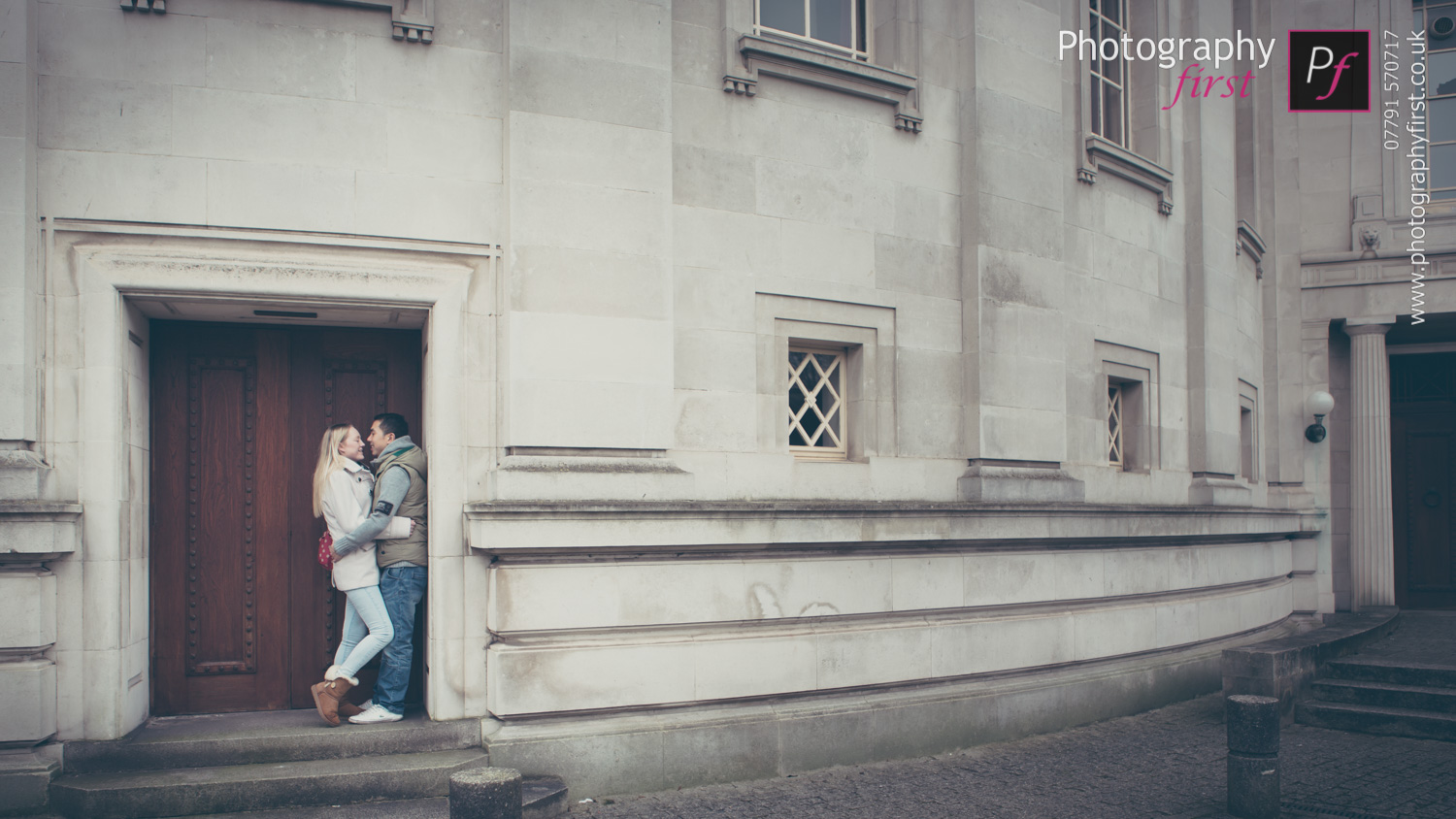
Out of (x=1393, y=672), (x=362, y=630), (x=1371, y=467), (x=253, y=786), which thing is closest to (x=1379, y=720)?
(x=1393, y=672)

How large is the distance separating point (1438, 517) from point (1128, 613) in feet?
33.2

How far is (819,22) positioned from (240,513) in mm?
6572

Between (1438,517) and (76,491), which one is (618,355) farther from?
(1438,517)

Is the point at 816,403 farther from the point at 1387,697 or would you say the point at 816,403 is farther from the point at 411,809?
the point at 1387,697

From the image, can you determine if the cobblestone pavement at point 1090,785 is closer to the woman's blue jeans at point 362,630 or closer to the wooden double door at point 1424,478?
the woman's blue jeans at point 362,630

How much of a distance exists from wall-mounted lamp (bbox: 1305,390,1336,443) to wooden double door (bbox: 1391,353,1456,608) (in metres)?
2.06

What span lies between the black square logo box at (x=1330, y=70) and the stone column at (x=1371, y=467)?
145 inches

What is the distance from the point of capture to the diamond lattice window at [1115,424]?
11.6 meters

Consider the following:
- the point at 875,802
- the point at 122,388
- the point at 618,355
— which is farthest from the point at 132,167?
the point at 875,802

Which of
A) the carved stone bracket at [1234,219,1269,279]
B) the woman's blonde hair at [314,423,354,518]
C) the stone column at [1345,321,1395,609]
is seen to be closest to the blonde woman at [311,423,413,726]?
the woman's blonde hair at [314,423,354,518]

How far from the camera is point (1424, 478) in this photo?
16.6m

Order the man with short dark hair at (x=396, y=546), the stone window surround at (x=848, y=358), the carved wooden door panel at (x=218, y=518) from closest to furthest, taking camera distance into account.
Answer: the man with short dark hair at (x=396, y=546) → the carved wooden door panel at (x=218, y=518) → the stone window surround at (x=848, y=358)

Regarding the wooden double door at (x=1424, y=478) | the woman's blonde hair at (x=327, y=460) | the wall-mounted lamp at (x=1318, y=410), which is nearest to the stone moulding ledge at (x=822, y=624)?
the woman's blonde hair at (x=327, y=460)

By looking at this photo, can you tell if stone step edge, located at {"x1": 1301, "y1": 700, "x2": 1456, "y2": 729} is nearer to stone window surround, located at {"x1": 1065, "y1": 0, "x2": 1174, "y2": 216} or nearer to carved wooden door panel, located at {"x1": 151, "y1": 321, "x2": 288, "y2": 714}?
stone window surround, located at {"x1": 1065, "y1": 0, "x2": 1174, "y2": 216}
